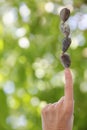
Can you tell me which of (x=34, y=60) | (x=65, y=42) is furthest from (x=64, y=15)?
(x=34, y=60)

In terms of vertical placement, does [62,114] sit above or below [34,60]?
below

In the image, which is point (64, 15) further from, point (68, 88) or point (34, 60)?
point (34, 60)

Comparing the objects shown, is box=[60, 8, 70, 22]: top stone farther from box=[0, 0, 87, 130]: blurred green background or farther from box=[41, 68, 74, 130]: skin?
box=[0, 0, 87, 130]: blurred green background

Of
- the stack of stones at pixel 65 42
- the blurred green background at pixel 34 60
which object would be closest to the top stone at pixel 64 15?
the stack of stones at pixel 65 42

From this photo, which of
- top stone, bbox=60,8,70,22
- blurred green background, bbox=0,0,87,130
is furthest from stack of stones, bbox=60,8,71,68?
blurred green background, bbox=0,0,87,130

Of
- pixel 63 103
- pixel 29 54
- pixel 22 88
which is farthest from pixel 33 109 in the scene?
pixel 63 103

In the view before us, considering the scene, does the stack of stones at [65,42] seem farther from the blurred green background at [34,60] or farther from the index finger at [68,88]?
the blurred green background at [34,60]

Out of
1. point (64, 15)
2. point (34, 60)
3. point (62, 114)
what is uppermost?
point (34, 60)
